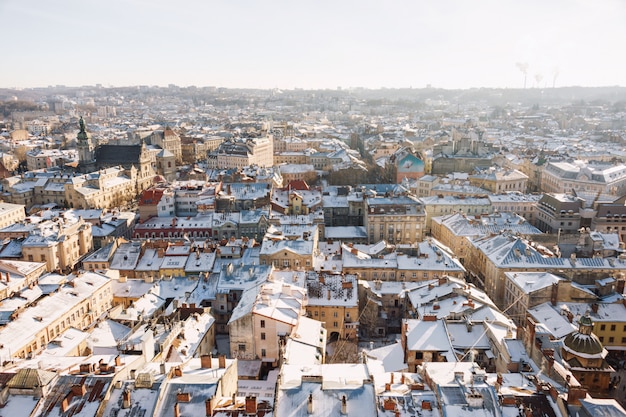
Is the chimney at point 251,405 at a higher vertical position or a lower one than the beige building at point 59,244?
higher

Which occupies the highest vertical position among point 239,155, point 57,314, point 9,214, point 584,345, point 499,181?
point 584,345

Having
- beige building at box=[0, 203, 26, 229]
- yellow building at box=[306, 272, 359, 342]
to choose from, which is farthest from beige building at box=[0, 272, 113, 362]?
beige building at box=[0, 203, 26, 229]

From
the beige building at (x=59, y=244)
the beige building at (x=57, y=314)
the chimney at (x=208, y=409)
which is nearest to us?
the chimney at (x=208, y=409)

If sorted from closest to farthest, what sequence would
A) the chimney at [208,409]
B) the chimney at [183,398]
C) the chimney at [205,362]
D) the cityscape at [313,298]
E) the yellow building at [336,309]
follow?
1. the chimney at [208,409]
2. the chimney at [183,398]
3. the cityscape at [313,298]
4. the chimney at [205,362]
5. the yellow building at [336,309]

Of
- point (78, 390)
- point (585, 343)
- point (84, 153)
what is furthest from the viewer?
point (84, 153)

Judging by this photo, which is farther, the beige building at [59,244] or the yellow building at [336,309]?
the beige building at [59,244]

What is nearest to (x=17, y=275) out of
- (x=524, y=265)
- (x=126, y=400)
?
(x=126, y=400)

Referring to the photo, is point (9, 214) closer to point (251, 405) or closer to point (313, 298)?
point (313, 298)

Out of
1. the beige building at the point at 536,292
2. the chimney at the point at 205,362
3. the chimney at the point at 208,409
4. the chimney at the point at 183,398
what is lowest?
the beige building at the point at 536,292

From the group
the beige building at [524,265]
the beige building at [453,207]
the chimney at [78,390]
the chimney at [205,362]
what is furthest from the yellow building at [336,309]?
the beige building at [453,207]

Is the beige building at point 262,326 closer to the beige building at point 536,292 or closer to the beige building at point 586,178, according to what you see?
the beige building at point 536,292

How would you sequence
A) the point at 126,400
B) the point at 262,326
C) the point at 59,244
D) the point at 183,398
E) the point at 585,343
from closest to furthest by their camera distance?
the point at 126,400
the point at 183,398
the point at 585,343
the point at 262,326
the point at 59,244
